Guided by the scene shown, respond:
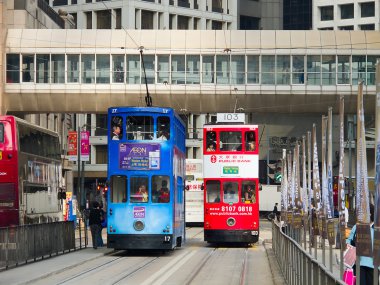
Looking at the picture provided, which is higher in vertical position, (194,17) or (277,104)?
(194,17)

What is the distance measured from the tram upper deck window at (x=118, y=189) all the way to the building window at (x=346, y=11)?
98.5 meters

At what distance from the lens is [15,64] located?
58688 millimetres

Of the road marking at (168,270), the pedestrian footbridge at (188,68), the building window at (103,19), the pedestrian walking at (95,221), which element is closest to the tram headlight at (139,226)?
the road marking at (168,270)

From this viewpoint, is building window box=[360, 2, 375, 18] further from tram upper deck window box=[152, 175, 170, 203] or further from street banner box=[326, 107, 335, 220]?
street banner box=[326, 107, 335, 220]

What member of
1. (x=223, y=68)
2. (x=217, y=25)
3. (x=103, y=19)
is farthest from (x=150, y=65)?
(x=217, y=25)

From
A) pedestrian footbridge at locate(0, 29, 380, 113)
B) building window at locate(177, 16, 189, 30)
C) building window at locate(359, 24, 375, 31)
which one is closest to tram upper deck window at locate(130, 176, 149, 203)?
pedestrian footbridge at locate(0, 29, 380, 113)

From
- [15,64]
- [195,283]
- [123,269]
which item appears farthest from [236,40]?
[195,283]

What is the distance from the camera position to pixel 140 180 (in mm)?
31297

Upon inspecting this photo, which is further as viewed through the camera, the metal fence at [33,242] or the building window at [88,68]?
the building window at [88,68]

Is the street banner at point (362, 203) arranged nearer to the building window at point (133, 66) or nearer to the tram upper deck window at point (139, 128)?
the tram upper deck window at point (139, 128)

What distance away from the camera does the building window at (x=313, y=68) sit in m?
58.6

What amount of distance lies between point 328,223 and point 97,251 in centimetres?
1602

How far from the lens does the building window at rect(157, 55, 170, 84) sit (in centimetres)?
5881

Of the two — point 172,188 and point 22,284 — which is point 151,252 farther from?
point 22,284
